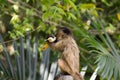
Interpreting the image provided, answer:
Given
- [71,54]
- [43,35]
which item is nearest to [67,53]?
[71,54]

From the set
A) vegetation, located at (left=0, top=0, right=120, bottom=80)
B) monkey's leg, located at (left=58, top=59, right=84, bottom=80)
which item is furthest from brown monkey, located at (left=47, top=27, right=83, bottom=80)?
vegetation, located at (left=0, top=0, right=120, bottom=80)

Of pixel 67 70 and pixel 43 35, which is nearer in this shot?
pixel 67 70

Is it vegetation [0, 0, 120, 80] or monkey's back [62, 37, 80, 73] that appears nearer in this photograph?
monkey's back [62, 37, 80, 73]

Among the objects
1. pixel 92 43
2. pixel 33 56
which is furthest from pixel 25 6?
pixel 92 43

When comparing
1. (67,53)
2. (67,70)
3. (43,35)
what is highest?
(67,53)

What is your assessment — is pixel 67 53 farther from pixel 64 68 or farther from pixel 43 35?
pixel 43 35

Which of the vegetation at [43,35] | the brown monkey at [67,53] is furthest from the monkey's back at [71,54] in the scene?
the vegetation at [43,35]

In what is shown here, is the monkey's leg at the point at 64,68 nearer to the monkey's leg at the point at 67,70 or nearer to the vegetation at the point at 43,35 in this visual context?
Result: the monkey's leg at the point at 67,70

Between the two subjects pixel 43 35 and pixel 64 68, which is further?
pixel 43 35

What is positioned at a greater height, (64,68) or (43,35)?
(64,68)

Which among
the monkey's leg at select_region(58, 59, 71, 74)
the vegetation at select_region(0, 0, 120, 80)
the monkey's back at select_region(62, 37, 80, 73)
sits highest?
the monkey's back at select_region(62, 37, 80, 73)

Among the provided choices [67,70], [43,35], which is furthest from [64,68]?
[43,35]

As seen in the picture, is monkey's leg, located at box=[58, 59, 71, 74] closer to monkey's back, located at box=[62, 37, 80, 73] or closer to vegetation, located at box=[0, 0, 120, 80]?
monkey's back, located at box=[62, 37, 80, 73]

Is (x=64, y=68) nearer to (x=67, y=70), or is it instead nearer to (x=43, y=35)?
(x=67, y=70)
